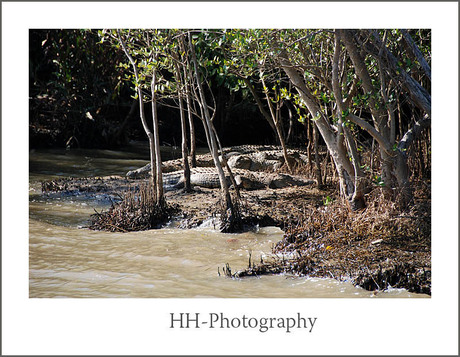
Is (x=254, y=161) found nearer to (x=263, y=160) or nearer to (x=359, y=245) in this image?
(x=263, y=160)

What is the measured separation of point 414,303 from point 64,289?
286 cm

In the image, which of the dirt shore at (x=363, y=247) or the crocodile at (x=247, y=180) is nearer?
the dirt shore at (x=363, y=247)

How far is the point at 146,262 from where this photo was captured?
539 cm

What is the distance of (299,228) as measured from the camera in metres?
5.68

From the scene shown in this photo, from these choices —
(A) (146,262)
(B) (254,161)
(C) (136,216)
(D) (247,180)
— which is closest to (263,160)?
(B) (254,161)

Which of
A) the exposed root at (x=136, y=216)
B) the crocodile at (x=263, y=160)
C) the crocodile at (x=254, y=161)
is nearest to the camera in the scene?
the exposed root at (x=136, y=216)

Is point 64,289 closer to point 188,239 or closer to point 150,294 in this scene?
point 150,294

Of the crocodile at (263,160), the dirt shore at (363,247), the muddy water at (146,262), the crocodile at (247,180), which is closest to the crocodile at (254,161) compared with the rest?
the crocodile at (263,160)

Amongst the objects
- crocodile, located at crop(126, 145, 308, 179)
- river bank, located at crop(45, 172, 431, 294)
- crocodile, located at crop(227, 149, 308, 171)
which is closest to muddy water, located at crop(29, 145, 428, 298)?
river bank, located at crop(45, 172, 431, 294)

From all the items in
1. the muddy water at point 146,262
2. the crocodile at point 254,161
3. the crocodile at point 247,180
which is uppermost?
the crocodile at point 254,161

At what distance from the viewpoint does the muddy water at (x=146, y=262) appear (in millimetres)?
4438

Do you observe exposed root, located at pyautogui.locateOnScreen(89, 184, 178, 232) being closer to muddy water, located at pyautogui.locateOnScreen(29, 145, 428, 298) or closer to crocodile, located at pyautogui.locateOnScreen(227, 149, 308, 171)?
muddy water, located at pyautogui.locateOnScreen(29, 145, 428, 298)

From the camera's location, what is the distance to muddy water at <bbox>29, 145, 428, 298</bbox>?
4438 millimetres

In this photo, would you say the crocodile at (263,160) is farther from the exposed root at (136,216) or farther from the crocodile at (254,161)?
the exposed root at (136,216)
